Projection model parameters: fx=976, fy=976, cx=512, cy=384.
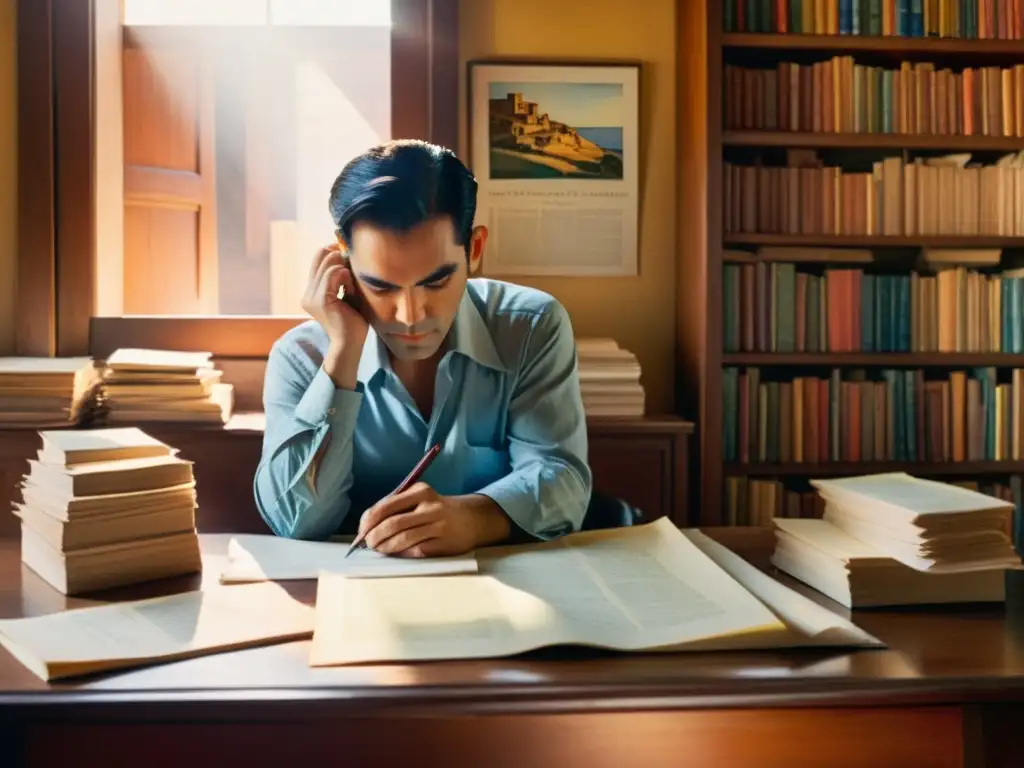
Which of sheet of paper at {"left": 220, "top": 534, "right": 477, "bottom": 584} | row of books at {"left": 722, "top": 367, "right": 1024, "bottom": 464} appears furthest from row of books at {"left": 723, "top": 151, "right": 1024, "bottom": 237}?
sheet of paper at {"left": 220, "top": 534, "right": 477, "bottom": 584}

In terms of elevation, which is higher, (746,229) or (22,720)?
(746,229)

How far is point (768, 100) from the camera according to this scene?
2578 millimetres

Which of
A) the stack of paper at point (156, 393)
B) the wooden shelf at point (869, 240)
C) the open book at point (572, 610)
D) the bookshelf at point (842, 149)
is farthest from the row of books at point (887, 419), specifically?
the open book at point (572, 610)

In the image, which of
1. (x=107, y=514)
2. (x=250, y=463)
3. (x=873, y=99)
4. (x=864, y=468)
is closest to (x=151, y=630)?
(x=107, y=514)

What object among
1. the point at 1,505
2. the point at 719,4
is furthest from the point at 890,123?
the point at 1,505

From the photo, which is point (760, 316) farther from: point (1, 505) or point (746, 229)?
point (1, 505)

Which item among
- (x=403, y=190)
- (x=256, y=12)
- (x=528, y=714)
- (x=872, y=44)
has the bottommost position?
(x=528, y=714)

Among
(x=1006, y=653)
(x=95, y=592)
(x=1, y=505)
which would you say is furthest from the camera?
(x=1, y=505)

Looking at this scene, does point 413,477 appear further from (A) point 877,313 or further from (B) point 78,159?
(B) point 78,159

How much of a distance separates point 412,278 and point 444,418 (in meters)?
0.31

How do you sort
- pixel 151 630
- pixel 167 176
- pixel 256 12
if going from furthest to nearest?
pixel 256 12
pixel 167 176
pixel 151 630

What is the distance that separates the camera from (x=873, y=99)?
259 cm

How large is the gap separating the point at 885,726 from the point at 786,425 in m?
1.85

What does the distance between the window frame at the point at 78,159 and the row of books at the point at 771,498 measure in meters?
1.24
